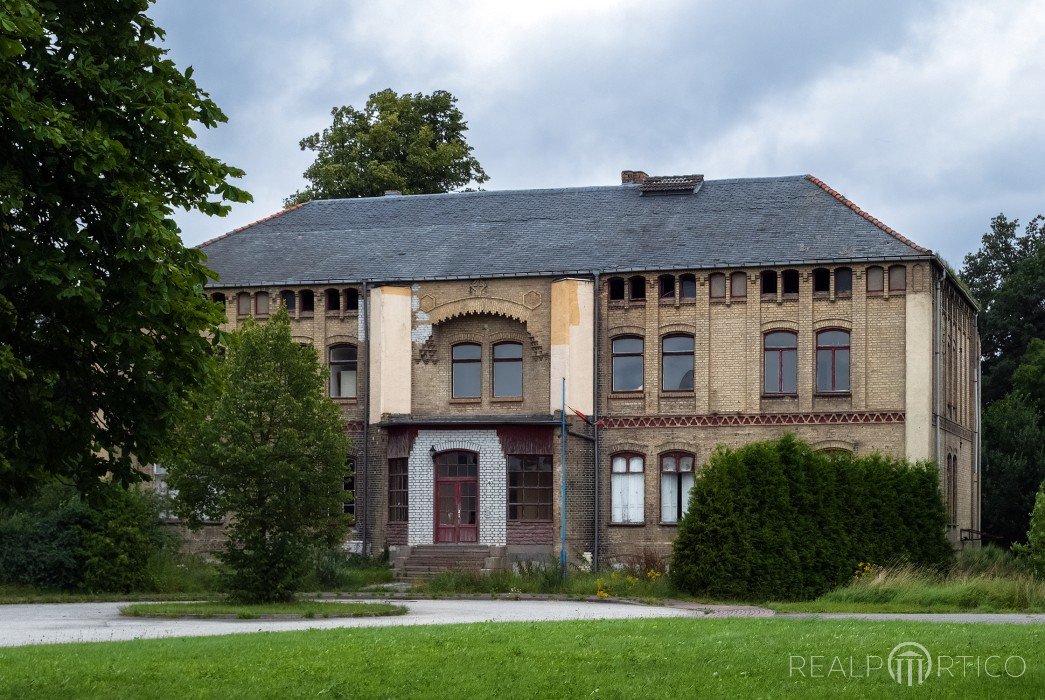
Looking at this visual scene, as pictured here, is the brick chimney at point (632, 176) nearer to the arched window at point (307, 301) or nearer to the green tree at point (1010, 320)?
the arched window at point (307, 301)

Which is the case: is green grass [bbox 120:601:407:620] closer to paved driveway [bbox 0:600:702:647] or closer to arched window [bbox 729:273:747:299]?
paved driveway [bbox 0:600:702:647]

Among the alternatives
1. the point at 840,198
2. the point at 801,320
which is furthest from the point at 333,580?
the point at 840,198

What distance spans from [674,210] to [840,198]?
4746 mm

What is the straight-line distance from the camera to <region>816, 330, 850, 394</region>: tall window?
40.1 m

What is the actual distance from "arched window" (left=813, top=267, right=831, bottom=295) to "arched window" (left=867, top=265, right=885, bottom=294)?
1027 mm

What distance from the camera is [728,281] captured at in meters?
40.6

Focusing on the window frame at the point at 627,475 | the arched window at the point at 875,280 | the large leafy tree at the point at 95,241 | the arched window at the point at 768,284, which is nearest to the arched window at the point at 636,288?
the arched window at the point at 768,284

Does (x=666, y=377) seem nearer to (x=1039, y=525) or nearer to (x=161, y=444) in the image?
(x=1039, y=525)

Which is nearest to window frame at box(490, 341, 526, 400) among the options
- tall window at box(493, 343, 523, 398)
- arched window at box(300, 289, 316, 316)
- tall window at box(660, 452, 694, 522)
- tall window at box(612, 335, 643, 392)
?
tall window at box(493, 343, 523, 398)

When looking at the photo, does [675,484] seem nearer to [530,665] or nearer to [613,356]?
[613,356]

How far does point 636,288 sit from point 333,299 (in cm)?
875

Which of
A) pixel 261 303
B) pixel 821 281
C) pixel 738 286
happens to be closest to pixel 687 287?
pixel 738 286

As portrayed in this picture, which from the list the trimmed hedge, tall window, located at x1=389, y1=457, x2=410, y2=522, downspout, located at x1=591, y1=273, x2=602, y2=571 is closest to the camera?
the trimmed hedge

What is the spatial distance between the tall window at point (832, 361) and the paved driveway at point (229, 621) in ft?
36.5
